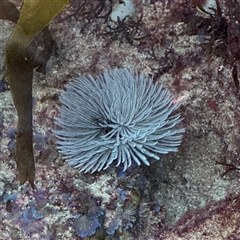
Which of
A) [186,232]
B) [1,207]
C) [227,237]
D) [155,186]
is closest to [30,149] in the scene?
[1,207]

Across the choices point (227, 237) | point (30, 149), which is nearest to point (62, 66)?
point (30, 149)

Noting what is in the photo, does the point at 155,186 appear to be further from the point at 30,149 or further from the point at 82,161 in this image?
the point at 30,149

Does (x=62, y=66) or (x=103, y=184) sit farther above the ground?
(x=62, y=66)

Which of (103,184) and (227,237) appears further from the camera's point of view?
(227,237)

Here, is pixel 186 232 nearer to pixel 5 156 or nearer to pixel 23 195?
pixel 23 195

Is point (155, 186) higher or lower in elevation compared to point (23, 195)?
higher

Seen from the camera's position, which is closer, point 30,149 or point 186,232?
point 30,149

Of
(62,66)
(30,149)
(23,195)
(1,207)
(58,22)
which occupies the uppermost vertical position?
(58,22)

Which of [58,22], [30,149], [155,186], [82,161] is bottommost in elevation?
[30,149]
